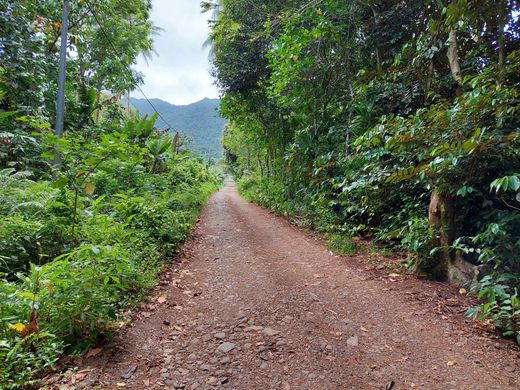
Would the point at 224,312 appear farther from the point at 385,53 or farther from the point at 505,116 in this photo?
the point at 385,53

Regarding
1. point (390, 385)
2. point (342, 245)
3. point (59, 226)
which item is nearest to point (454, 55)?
point (342, 245)

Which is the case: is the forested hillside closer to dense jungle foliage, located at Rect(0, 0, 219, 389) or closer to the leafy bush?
dense jungle foliage, located at Rect(0, 0, 219, 389)

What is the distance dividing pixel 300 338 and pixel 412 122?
272 cm

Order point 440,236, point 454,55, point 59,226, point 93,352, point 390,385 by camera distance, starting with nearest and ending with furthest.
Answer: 1. point 390,385
2. point 93,352
3. point 59,226
4. point 440,236
5. point 454,55

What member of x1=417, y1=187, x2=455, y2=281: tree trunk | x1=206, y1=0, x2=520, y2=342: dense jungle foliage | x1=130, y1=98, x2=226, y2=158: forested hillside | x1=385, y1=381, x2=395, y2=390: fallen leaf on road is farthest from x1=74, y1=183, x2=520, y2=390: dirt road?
x1=130, y1=98, x2=226, y2=158: forested hillside

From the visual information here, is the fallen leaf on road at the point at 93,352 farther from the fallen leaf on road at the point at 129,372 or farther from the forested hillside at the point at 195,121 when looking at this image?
the forested hillside at the point at 195,121

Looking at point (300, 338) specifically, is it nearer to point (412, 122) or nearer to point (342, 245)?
point (412, 122)

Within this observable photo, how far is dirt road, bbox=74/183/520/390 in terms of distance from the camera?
6.75 feet

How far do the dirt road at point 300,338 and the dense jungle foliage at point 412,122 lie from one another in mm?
495

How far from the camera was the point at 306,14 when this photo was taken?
596cm

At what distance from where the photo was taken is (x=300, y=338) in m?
2.55

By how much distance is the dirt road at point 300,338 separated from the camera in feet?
6.75

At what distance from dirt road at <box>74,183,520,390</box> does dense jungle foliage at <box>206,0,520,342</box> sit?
1.62ft

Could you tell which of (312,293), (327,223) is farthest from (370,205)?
(312,293)
